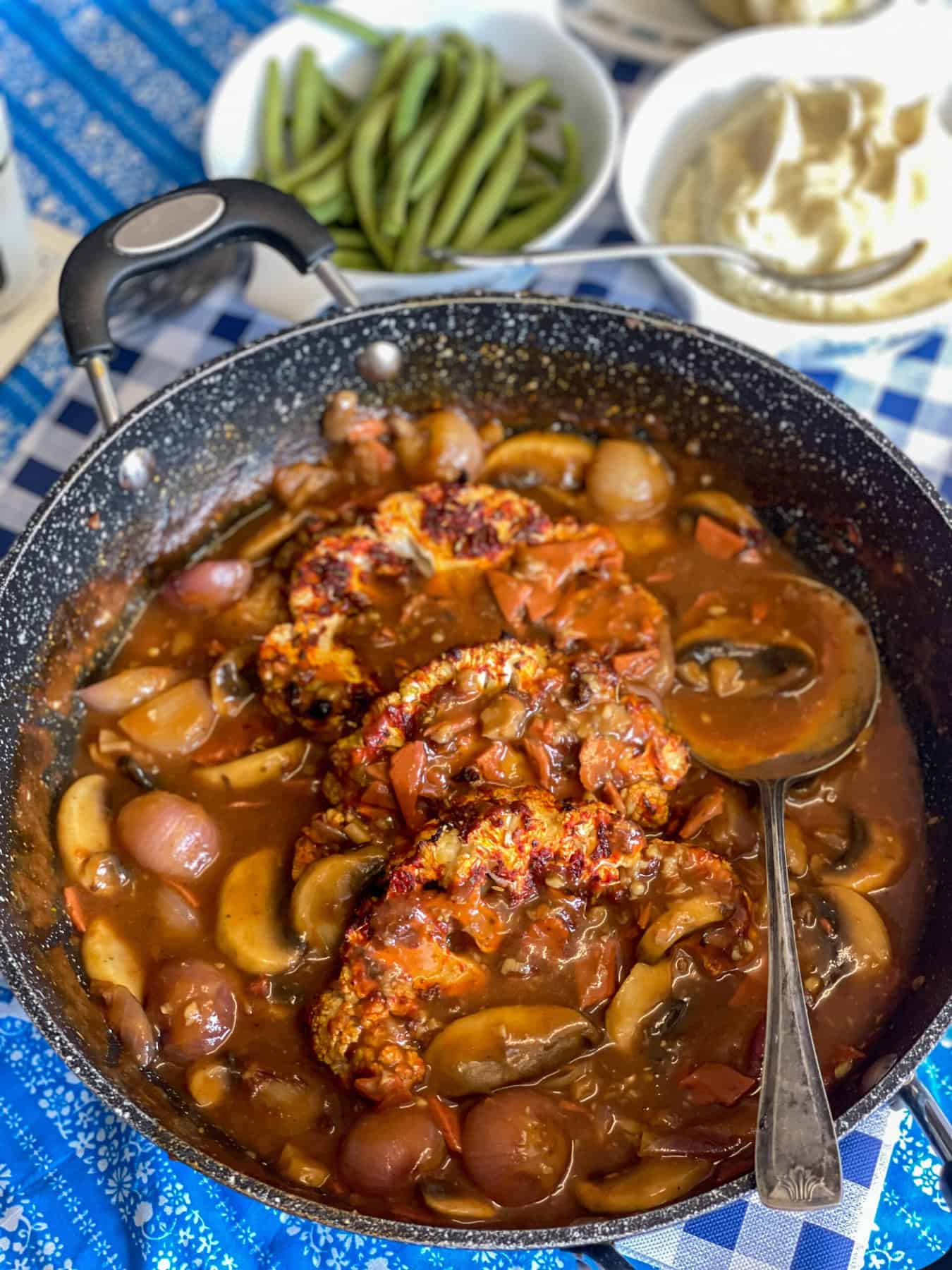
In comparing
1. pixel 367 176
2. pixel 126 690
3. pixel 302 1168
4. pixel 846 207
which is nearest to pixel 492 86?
pixel 367 176

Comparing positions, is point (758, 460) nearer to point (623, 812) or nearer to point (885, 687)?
point (885, 687)

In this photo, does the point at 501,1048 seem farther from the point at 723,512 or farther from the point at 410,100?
the point at 410,100

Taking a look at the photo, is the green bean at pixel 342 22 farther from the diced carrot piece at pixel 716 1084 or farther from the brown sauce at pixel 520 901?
the diced carrot piece at pixel 716 1084

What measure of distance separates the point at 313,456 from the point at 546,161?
4.14 feet

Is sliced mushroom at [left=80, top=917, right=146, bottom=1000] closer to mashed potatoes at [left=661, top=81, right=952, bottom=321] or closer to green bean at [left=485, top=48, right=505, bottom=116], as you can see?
mashed potatoes at [left=661, top=81, right=952, bottom=321]

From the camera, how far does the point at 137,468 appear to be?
7.86 feet

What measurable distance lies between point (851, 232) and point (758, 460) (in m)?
0.75

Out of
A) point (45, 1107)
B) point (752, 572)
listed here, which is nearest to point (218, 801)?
point (45, 1107)

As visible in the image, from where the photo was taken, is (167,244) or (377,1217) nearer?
(377,1217)

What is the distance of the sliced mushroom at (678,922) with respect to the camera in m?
1.96

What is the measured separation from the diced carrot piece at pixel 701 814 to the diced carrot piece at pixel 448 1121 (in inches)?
24.9

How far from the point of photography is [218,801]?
7.26ft

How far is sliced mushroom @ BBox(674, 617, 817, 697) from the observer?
7.54ft

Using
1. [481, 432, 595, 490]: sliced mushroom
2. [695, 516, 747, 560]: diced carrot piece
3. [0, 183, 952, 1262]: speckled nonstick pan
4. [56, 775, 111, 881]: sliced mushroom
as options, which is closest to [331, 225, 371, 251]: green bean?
[0, 183, 952, 1262]: speckled nonstick pan
